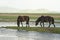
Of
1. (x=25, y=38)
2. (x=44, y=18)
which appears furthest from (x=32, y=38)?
(x=44, y=18)

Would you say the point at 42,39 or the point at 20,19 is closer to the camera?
the point at 42,39

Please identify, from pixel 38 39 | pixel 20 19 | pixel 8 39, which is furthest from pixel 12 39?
pixel 20 19

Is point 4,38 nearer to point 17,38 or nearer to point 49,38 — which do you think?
point 17,38

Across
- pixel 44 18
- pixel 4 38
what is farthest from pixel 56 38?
pixel 44 18

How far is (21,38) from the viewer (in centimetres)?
2395

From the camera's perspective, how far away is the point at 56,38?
23703mm

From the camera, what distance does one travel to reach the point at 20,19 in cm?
3444

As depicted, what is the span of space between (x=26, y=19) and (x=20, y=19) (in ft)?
2.97

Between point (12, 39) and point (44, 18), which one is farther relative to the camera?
point (44, 18)

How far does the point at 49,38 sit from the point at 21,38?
2.04 meters

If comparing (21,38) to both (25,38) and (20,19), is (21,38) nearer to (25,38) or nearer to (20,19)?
(25,38)

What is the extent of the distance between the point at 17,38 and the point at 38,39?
5.84 ft

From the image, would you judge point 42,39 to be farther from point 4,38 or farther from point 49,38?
point 4,38

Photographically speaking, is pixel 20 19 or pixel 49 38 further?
pixel 20 19
